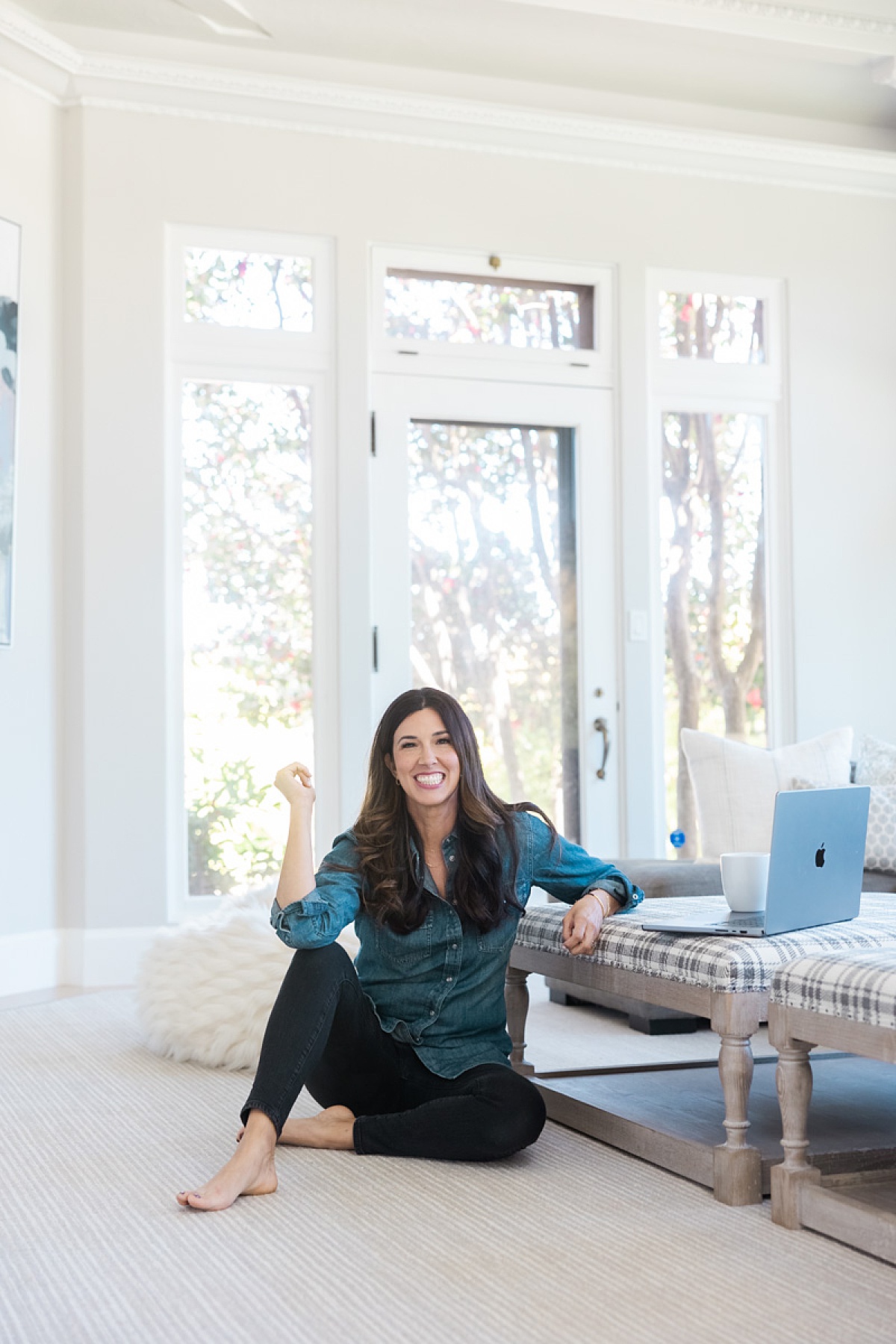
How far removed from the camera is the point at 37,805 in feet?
15.7

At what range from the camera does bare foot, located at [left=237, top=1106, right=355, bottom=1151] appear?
2586 millimetres

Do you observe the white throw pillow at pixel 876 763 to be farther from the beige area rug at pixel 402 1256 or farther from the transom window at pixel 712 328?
the beige area rug at pixel 402 1256

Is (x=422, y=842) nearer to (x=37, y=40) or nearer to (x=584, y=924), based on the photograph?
(x=584, y=924)

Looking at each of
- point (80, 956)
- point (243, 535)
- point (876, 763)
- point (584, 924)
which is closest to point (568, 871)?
point (584, 924)

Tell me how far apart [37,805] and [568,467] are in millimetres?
2304

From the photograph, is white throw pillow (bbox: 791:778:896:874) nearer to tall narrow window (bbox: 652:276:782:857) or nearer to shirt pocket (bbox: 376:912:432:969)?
tall narrow window (bbox: 652:276:782:857)

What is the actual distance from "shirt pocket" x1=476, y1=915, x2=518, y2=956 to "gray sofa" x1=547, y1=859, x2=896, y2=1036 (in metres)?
1.18

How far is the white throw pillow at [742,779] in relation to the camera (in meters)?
4.42

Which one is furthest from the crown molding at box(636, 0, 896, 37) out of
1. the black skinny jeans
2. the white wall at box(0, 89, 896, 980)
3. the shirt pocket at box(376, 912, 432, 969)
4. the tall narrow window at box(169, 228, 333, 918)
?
the black skinny jeans

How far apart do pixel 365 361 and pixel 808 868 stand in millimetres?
3264

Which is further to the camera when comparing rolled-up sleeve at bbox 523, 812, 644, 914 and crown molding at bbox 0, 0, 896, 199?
crown molding at bbox 0, 0, 896, 199

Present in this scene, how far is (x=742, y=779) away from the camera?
4.45 m

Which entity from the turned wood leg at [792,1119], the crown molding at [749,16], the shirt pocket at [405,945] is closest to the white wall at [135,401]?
the crown molding at [749,16]

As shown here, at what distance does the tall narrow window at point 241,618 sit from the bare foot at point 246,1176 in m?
2.73
